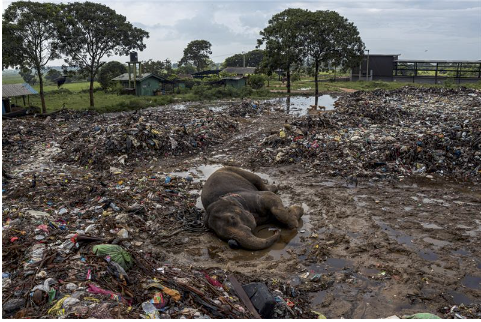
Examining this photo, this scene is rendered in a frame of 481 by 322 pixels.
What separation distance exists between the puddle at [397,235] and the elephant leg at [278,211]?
5.23 ft

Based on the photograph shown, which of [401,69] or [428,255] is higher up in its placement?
[401,69]

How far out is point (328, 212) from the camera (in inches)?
297

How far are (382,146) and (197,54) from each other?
6325 cm

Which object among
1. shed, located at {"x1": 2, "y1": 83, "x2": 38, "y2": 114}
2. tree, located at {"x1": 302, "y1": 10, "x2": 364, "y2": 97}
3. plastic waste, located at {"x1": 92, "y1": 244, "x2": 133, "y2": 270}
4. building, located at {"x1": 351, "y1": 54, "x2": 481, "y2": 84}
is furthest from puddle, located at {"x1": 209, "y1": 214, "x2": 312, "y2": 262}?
building, located at {"x1": 351, "y1": 54, "x2": 481, "y2": 84}

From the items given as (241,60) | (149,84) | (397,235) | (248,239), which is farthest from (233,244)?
(241,60)

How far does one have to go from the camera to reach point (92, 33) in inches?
936

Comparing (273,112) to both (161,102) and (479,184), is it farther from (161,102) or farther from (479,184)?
(479,184)

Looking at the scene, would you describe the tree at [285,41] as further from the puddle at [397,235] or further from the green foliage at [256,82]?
the puddle at [397,235]

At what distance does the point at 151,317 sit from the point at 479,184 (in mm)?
8457

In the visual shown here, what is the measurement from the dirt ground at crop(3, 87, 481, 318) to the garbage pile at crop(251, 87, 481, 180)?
0.56 m

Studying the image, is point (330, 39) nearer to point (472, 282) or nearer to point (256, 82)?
point (256, 82)

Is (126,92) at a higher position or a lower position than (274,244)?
higher

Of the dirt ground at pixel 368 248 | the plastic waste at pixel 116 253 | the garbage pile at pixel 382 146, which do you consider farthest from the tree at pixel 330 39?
the plastic waste at pixel 116 253

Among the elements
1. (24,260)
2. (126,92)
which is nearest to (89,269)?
(24,260)
